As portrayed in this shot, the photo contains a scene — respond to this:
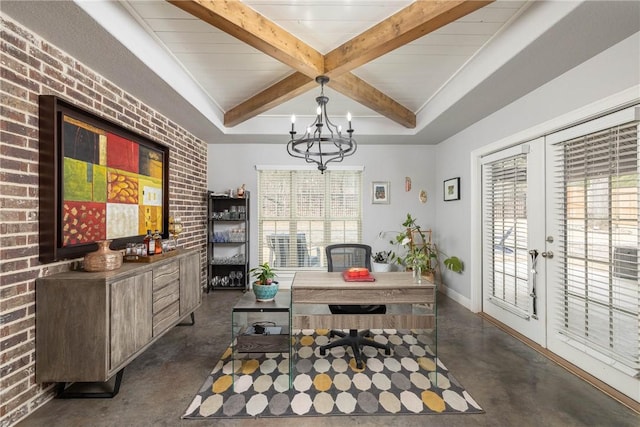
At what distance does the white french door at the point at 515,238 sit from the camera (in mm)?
2861

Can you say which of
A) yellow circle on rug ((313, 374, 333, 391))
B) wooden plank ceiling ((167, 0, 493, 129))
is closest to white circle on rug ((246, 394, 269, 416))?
yellow circle on rug ((313, 374, 333, 391))

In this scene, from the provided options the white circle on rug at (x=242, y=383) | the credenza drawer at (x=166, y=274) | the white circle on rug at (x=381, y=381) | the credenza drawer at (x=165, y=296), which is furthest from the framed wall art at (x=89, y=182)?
the white circle on rug at (x=381, y=381)

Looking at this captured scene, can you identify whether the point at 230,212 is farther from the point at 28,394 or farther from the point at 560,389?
the point at 560,389

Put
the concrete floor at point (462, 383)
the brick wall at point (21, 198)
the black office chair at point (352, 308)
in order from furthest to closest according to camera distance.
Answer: the black office chair at point (352, 308), the concrete floor at point (462, 383), the brick wall at point (21, 198)

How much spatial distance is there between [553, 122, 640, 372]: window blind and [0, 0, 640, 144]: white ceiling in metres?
0.71

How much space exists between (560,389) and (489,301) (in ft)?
4.99

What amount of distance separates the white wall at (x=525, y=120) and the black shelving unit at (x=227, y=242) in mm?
3197

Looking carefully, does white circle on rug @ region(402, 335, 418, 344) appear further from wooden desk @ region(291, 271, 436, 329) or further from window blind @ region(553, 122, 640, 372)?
window blind @ region(553, 122, 640, 372)

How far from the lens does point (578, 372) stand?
94.5 inches

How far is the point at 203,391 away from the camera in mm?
2203

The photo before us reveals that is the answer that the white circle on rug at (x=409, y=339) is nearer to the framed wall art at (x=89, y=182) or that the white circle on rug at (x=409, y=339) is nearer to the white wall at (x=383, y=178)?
the white wall at (x=383, y=178)

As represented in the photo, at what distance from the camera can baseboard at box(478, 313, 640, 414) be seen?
2.03 meters

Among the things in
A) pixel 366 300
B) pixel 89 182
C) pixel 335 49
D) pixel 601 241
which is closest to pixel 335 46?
pixel 335 49

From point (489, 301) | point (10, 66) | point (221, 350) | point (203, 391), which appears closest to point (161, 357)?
point (221, 350)
